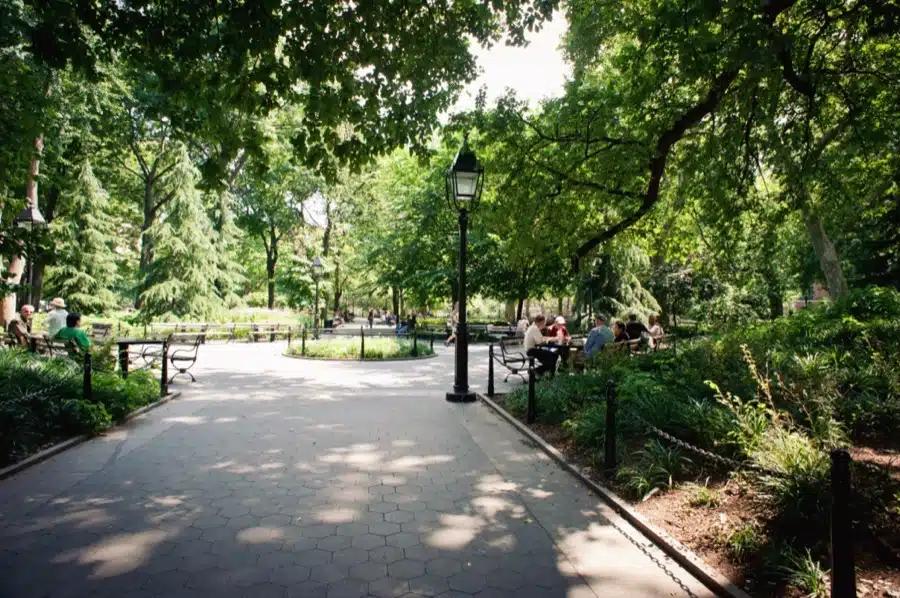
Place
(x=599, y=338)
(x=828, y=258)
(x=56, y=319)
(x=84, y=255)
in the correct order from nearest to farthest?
(x=56, y=319)
(x=599, y=338)
(x=828, y=258)
(x=84, y=255)

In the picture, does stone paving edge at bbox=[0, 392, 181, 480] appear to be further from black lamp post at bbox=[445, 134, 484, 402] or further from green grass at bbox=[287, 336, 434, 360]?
green grass at bbox=[287, 336, 434, 360]

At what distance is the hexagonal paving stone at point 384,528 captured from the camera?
161 inches

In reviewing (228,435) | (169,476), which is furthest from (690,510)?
(228,435)

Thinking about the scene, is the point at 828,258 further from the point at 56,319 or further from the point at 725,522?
the point at 56,319

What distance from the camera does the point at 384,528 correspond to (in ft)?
13.7

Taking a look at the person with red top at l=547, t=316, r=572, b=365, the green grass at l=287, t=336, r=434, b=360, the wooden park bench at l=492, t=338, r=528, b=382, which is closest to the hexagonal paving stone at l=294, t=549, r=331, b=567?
the wooden park bench at l=492, t=338, r=528, b=382

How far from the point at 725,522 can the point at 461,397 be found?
6.35m

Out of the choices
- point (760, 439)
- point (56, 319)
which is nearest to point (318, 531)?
point (760, 439)

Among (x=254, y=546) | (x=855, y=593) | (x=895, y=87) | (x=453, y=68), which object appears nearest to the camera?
(x=855, y=593)

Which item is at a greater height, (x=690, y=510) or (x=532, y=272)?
(x=532, y=272)

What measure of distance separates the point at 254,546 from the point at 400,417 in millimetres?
4681

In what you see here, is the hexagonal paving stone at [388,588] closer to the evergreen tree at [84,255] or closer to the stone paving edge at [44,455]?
the stone paving edge at [44,455]

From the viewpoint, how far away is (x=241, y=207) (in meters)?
42.1

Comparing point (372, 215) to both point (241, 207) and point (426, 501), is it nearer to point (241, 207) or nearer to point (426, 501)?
point (241, 207)
